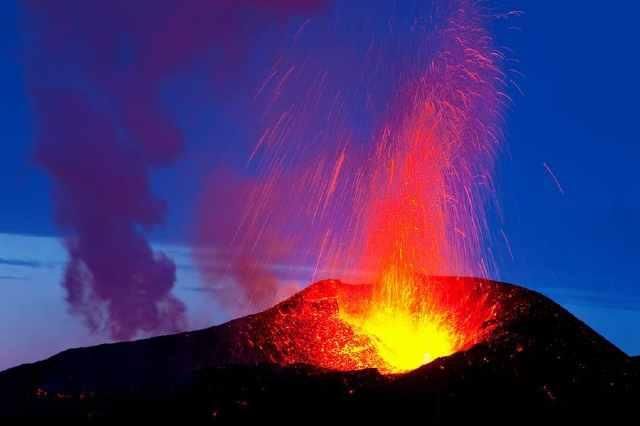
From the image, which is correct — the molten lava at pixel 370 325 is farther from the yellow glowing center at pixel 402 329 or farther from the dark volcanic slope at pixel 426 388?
the dark volcanic slope at pixel 426 388

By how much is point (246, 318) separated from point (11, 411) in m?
7.99

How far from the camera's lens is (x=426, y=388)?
18906 mm

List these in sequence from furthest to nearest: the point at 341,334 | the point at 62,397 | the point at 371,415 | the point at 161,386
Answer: the point at 341,334
the point at 161,386
the point at 62,397
the point at 371,415

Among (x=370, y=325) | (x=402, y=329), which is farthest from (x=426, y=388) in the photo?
(x=370, y=325)

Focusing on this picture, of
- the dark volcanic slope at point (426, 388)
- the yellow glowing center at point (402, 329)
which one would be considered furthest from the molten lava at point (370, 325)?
the dark volcanic slope at point (426, 388)

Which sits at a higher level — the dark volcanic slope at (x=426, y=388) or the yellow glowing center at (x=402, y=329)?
the yellow glowing center at (x=402, y=329)

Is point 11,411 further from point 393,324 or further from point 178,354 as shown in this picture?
point 393,324

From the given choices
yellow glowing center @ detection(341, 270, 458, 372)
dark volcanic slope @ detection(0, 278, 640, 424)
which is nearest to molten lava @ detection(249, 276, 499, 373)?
yellow glowing center @ detection(341, 270, 458, 372)

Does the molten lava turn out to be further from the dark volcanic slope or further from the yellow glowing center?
the dark volcanic slope

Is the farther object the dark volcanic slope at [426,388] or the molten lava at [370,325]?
the molten lava at [370,325]

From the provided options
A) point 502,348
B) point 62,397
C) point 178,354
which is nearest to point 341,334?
point 178,354

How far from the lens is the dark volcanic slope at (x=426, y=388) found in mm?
18703

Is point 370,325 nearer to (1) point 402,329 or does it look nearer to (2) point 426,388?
(1) point 402,329

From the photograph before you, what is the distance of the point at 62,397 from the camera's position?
73.0 feet
